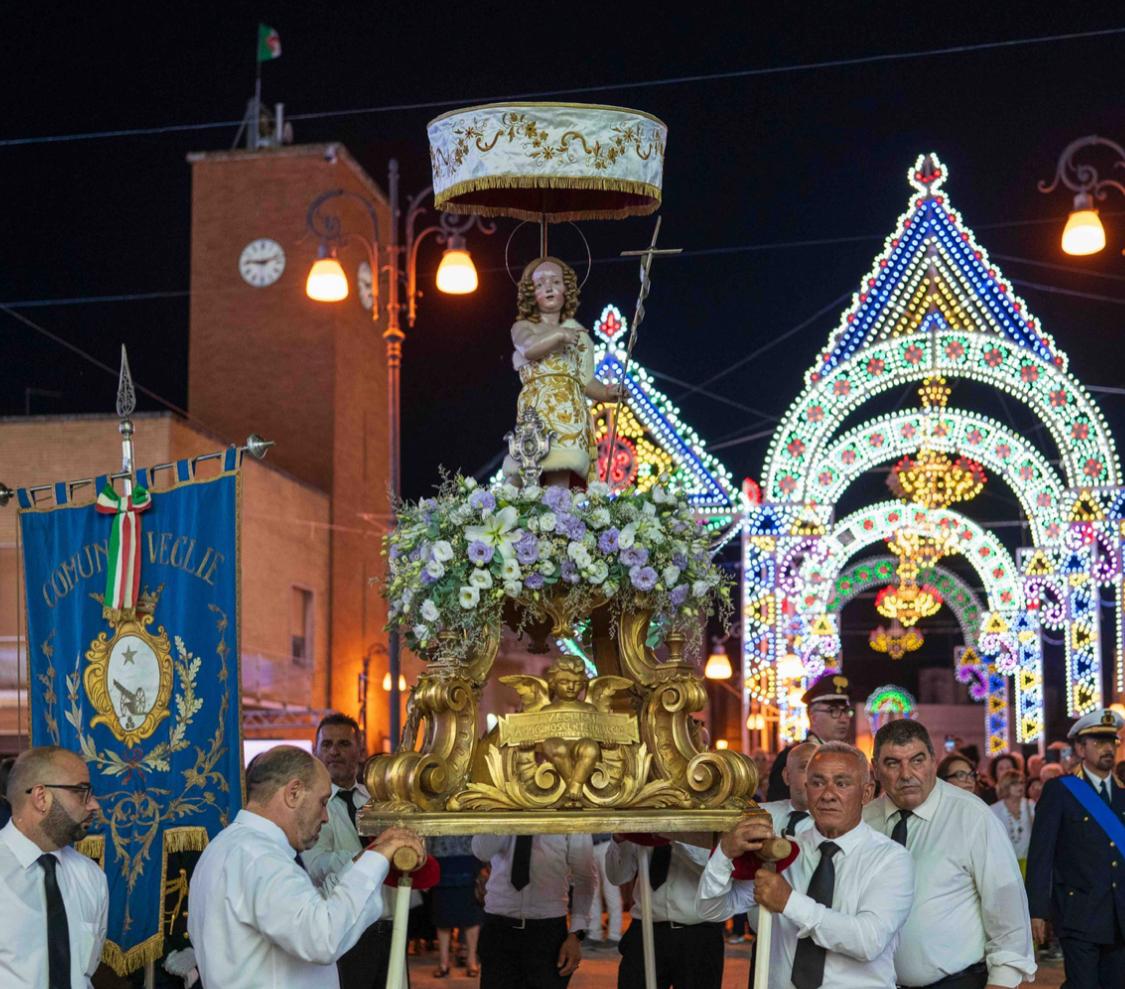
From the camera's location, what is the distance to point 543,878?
9.61 m

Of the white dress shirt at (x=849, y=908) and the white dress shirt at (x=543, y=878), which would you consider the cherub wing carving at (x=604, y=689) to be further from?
the white dress shirt at (x=543, y=878)

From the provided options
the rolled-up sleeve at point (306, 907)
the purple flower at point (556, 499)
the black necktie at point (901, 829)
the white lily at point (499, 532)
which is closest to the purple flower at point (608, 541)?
the purple flower at point (556, 499)

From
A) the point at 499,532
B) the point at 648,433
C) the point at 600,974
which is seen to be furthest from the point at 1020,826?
the point at 499,532

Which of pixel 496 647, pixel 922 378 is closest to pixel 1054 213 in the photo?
pixel 922 378

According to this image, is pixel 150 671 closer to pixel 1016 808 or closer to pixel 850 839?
pixel 850 839

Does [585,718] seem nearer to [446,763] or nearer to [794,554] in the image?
[446,763]

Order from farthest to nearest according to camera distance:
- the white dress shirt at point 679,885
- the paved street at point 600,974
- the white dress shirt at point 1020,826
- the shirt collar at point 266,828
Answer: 1. the white dress shirt at point 1020,826
2. the paved street at point 600,974
3. the white dress shirt at point 679,885
4. the shirt collar at point 266,828

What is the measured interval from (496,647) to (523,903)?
2838mm

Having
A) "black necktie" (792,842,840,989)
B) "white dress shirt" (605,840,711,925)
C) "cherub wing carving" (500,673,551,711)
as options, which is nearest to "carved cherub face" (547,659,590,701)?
"cherub wing carving" (500,673,551,711)

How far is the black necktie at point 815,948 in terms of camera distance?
21.7 ft

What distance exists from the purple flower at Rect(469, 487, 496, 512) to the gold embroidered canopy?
1.39m

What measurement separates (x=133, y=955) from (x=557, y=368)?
370 cm

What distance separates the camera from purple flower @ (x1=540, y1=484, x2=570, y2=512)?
692 cm

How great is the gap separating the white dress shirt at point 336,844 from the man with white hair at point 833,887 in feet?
7.38
